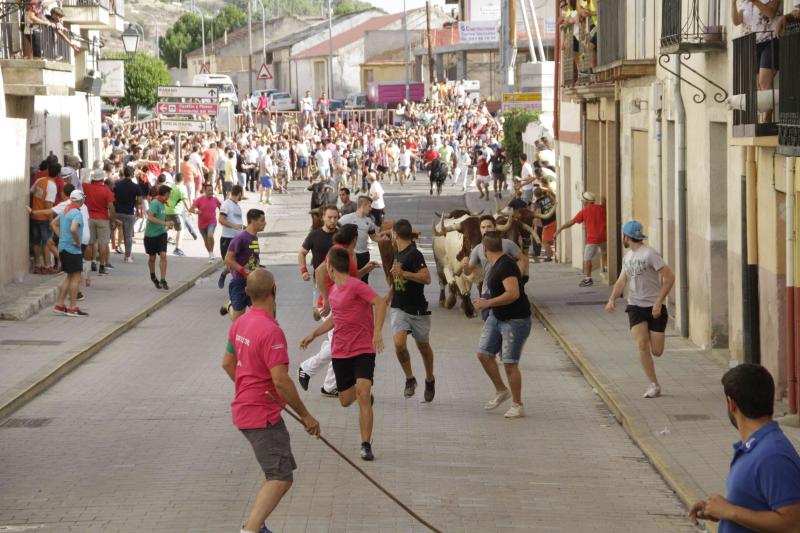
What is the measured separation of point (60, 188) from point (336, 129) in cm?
3799

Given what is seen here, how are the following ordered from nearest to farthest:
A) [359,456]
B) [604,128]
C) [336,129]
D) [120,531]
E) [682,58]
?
[120,531], [359,456], [682,58], [604,128], [336,129]

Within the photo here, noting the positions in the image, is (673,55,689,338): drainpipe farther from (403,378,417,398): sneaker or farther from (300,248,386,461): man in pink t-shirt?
(300,248,386,461): man in pink t-shirt

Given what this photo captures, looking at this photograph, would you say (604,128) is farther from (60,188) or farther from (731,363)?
(731,363)

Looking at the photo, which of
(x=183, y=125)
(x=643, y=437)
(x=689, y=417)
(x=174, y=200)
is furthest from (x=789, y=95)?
(x=183, y=125)

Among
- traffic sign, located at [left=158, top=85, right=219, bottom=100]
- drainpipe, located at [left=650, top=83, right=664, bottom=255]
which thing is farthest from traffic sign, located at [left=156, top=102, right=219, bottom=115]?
drainpipe, located at [left=650, top=83, right=664, bottom=255]

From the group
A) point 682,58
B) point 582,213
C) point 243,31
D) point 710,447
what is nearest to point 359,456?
point 710,447

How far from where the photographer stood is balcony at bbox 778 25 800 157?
38.6 ft

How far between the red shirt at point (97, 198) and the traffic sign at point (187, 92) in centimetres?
778

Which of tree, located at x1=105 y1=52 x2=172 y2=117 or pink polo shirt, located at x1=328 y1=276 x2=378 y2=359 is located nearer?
pink polo shirt, located at x1=328 y1=276 x2=378 y2=359

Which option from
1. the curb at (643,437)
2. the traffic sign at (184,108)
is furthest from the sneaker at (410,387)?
the traffic sign at (184,108)

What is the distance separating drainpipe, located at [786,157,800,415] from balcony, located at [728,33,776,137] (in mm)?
621

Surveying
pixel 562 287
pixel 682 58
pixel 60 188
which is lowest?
pixel 562 287

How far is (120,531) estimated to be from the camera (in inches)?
360

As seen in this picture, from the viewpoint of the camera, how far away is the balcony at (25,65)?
974 inches
